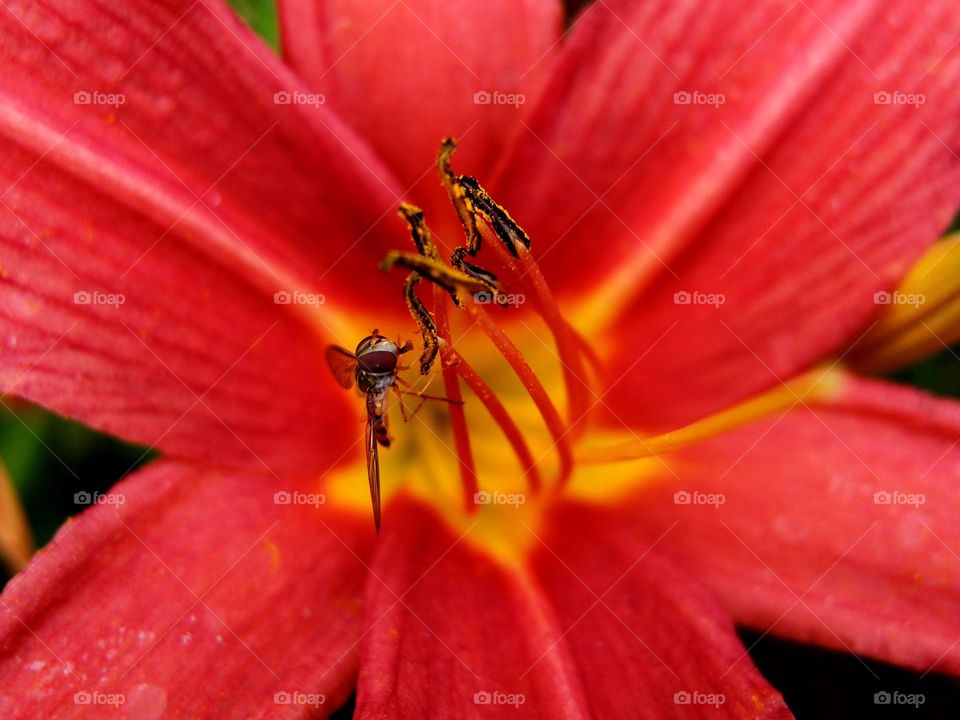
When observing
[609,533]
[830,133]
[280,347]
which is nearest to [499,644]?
[609,533]

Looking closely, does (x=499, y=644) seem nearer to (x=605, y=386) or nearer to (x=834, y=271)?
(x=605, y=386)
